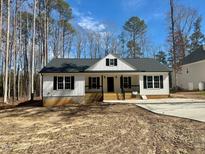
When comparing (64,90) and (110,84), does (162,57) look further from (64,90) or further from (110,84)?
(64,90)

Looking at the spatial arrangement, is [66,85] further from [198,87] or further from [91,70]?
[198,87]

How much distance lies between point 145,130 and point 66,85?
12.8 m

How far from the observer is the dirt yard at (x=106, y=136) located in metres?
6.66

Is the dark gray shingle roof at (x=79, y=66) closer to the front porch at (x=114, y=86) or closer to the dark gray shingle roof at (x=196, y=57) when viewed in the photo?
the front porch at (x=114, y=86)

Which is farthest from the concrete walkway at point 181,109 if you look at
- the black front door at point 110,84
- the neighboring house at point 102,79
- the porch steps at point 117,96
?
the black front door at point 110,84

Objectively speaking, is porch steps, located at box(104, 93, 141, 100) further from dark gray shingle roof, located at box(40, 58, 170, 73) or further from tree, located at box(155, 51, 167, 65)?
tree, located at box(155, 51, 167, 65)

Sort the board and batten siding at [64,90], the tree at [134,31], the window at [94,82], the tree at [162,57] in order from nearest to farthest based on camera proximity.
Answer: the board and batten siding at [64,90]
the window at [94,82]
the tree at [134,31]
the tree at [162,57]

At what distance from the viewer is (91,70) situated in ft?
70.1

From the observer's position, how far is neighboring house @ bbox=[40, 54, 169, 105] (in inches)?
808

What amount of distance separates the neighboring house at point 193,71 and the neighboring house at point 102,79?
10.4 m

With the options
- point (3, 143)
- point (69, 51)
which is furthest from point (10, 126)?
point (69, 51)

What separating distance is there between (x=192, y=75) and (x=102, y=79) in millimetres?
17254

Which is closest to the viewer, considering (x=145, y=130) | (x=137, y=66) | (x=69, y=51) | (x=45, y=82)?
(x=145, y=130)

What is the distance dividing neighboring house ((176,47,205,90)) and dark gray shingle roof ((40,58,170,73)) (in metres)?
10.0
